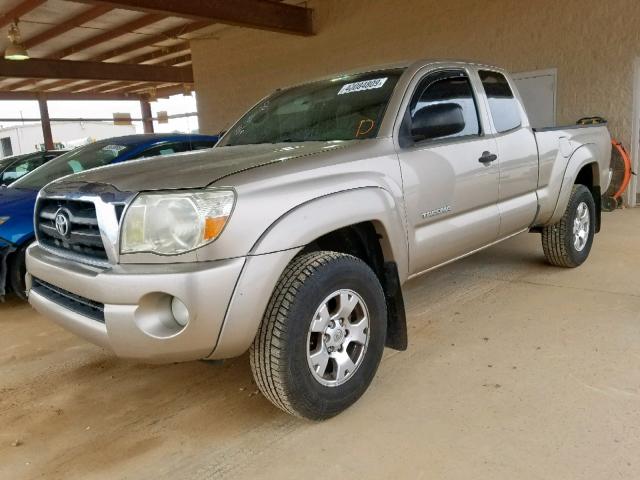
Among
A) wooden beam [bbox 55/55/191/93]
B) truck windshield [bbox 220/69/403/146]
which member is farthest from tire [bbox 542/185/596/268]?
wooden beam [bbox 55/55/191/93]

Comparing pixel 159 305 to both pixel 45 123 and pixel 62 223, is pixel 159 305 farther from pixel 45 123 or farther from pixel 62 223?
pixel 45 123

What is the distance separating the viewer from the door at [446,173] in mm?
2857

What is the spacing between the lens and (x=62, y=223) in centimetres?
243

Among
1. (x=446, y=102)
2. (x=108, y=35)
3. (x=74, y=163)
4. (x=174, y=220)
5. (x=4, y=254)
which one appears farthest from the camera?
(x=108, y=35)

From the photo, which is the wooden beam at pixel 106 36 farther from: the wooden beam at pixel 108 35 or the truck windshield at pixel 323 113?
the truck windshield at pixel 323 113

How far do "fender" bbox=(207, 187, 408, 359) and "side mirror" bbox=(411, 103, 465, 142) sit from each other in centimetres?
64

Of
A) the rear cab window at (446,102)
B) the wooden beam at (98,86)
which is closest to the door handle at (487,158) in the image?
the rear cab window at (446,102)

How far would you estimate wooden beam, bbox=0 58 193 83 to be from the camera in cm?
1373

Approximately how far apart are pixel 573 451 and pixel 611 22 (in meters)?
7.34

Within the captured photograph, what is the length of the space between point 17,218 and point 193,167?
266 centimetres

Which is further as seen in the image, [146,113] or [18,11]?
[146,113]

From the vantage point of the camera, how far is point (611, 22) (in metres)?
7.39

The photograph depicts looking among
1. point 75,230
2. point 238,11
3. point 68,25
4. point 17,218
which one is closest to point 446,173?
point 75,230

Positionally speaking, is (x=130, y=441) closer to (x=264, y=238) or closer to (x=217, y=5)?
(x=264, y=238)
